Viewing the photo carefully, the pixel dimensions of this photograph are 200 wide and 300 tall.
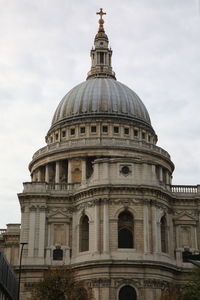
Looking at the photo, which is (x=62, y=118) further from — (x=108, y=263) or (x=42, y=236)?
(x=108, y=263)

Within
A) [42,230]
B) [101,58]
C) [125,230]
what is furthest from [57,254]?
[101,58]

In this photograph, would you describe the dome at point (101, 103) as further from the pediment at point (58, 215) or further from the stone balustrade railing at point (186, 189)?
the pediment at point (58, 215)

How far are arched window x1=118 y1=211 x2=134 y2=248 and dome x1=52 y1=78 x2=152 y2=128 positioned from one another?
22634 millimetres

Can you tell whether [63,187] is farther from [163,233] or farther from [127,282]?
[127,282]

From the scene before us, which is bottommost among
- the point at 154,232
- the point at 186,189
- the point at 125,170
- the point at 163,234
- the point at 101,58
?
the point at 154,232

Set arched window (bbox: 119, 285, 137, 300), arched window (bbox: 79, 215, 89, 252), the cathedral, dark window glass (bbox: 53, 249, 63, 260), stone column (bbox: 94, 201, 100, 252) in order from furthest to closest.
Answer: dark window glass (bbox: 53, 249, 63, 260) → arched window (bbox: 79, 215, 89, 252) → stone column (bbox: 94, 201, 100, 252) → the cathedral → arched window (bbox: 119, 285, 137, 300)

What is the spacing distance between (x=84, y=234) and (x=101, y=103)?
84.7ft

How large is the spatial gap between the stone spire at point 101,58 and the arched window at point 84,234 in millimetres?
34145

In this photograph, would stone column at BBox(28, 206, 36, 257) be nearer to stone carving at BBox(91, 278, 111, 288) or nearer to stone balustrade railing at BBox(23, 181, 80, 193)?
stone balustrade railing at BBox(23, 181, 80, 193)

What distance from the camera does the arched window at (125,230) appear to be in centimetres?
6141

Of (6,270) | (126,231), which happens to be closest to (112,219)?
(126,231)

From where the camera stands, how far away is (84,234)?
63.6m

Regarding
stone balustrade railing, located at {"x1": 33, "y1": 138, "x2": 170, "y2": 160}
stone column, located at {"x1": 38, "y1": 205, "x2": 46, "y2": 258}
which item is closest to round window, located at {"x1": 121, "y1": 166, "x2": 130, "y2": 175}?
stone column, located at {"x1": 38, "y1": 205, "x2": 46, "y2": 258}

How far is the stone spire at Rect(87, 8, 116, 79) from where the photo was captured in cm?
9181
